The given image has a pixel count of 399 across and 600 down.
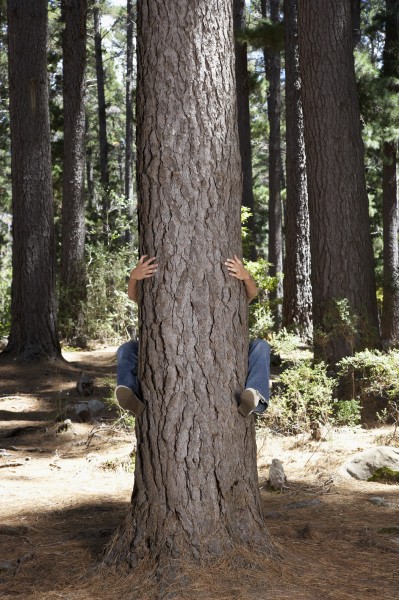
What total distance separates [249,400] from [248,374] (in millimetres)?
242

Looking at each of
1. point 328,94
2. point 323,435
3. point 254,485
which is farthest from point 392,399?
point 254,485

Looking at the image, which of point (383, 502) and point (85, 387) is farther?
point (85, 387)

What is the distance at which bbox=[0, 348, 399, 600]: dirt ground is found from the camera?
3.99 meters

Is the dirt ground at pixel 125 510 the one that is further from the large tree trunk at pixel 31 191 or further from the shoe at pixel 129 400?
the large tree trunk at pixel 31 191

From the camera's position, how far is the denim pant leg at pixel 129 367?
440 cm

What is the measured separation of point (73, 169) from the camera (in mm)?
16891

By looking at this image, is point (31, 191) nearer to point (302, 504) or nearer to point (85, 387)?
point (85, 387)

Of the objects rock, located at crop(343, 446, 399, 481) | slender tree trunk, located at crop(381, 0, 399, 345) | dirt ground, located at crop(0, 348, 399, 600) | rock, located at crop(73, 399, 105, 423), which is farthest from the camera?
slender tree trunk, located at crop(381, 0, 399, 345)

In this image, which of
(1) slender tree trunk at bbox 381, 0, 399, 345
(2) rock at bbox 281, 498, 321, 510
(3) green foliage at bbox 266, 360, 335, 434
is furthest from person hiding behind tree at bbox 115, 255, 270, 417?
(1) slender tree trunk at bbox 381, 0, 399, 345

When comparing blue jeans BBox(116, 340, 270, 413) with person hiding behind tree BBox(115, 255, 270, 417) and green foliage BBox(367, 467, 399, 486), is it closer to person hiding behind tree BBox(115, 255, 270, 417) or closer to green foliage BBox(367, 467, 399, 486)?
person hiding behind tree BBox(115, 255, 270, 417)

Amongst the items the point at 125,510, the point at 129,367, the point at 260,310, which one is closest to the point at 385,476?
the point at 125,510

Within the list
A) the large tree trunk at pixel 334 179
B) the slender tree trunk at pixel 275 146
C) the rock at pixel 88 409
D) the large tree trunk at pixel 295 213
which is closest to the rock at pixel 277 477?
the large tree trunk at pixel 334 179

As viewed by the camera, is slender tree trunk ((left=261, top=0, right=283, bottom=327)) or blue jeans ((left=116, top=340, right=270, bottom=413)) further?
slender tree trunk ((left=261, top=0, right=283, bottom=327))

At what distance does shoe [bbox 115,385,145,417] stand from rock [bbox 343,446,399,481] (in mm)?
2956
